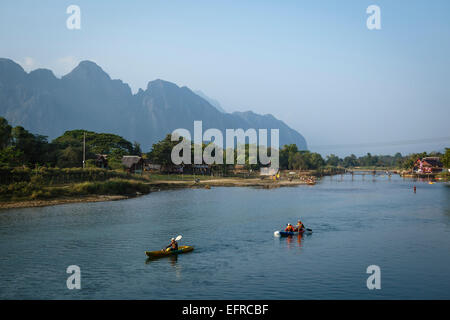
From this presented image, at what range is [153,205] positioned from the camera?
217ft

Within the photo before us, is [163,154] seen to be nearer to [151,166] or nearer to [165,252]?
[151,166]

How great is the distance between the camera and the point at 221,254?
3412 cm

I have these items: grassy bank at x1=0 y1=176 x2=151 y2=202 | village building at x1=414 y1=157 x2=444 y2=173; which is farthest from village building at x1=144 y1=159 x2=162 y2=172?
village building at x1=414 y1=157 x2=444 y2=173

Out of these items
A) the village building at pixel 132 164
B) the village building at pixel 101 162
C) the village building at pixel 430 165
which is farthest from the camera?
the village building at pixel 430 165

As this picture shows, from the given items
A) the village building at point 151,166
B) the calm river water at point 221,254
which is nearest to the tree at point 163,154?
the village building at point 151,166

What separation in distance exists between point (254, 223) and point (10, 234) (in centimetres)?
2843

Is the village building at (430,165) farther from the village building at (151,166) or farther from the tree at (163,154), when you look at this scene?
the village building at (151,166)

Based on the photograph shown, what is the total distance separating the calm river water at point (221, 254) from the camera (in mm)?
25219

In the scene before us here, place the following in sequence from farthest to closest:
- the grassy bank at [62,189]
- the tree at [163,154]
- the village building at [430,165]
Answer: the village building at [430,165], the tree at [163,154], the grassy bank at [62,189]

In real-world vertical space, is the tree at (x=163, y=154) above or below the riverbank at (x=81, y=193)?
above

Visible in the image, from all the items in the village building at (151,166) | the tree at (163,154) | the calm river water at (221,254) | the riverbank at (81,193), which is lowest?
the calm river water at (221,254)

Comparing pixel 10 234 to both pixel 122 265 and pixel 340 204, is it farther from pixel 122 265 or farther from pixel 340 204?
pixel 340 204

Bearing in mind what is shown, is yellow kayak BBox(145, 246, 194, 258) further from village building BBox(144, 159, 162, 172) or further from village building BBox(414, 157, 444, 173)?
village building BBox(414, 157, 444, 173)
